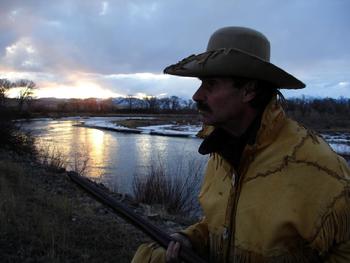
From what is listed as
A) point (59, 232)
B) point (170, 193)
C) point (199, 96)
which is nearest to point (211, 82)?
point (199, 96)

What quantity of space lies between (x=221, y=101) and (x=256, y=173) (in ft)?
1.08

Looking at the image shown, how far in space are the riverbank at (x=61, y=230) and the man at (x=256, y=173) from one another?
145 inches

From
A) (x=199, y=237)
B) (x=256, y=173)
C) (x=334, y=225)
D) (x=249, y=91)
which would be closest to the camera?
(x=334, y=225)

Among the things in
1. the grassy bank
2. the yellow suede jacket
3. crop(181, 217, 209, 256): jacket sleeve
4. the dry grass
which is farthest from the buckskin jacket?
the dry grass

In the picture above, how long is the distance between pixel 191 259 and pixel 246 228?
244mm

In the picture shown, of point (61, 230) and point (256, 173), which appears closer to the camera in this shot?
point (256, 173)

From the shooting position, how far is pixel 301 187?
1.73m

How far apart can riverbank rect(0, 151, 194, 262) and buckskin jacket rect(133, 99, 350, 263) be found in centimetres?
376

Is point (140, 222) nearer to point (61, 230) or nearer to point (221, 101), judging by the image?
point (221, 101)

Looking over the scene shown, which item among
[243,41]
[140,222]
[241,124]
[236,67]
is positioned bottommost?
[140,222]

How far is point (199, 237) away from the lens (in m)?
2.20

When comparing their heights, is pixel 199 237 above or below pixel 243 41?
below

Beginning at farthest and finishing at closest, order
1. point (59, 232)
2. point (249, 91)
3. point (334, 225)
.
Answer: point (59, 232)
point (249, 91)
point (334, 225)

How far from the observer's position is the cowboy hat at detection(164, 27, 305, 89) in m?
1.93
